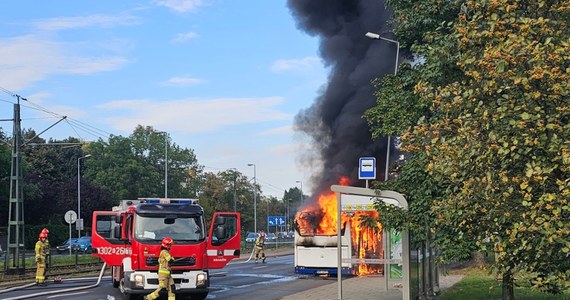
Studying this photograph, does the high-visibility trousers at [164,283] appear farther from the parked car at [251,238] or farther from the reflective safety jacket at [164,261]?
the parked car at [251,238]

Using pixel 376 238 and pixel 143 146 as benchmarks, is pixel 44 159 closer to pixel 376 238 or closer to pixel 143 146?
pixel 143 146

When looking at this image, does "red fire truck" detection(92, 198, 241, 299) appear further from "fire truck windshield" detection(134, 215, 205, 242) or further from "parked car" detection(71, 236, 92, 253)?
"parked car" detection(71, 236, 92, 253)

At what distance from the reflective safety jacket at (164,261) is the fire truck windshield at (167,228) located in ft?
3.77

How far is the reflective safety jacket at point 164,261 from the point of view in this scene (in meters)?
13.0

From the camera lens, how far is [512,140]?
636 cm

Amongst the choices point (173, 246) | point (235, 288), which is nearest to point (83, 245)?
point (235, 288)

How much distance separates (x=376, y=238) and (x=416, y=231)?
8.76m

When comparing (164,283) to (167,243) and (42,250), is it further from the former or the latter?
(42,250)

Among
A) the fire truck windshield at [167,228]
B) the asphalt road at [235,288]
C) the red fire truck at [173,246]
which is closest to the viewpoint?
the red fire truck at [173,246]

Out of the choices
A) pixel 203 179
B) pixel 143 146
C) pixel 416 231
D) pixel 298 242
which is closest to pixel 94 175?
pixel 143 146

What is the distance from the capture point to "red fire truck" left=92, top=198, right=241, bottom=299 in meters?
14.1

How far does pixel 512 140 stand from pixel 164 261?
8556 mm

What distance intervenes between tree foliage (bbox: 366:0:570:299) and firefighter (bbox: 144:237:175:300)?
6.93m

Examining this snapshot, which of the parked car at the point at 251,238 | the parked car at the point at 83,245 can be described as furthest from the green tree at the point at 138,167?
the parked car at the point at 83,245
